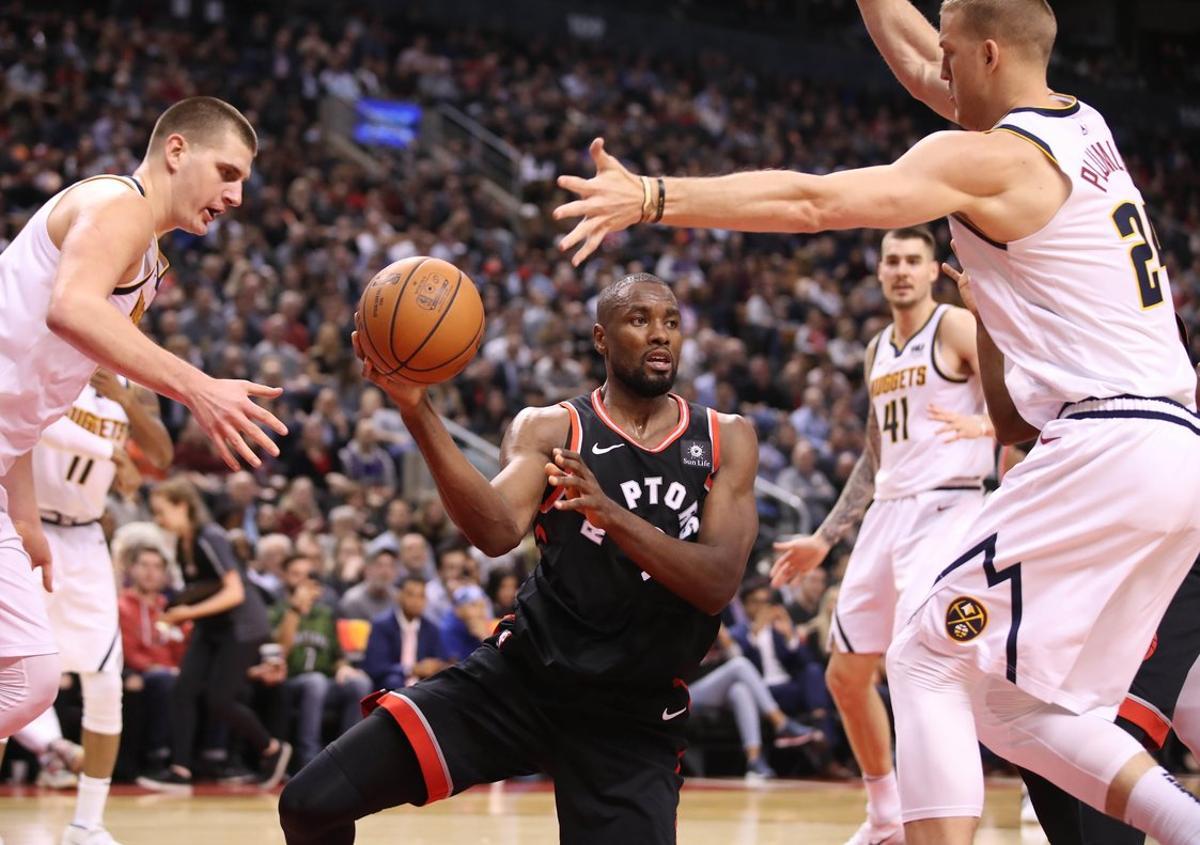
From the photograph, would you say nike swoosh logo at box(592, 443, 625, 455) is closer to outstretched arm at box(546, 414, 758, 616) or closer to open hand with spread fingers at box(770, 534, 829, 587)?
outstretched arm at box(546, 414, 758, 616)

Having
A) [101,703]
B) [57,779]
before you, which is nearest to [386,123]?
[57,779]

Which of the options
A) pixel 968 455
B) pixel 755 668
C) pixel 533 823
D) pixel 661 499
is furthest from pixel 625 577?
pixel 755 668

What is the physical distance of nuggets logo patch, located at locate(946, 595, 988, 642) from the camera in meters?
3.62

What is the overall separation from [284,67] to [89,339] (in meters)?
16.8

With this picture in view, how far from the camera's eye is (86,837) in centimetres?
596

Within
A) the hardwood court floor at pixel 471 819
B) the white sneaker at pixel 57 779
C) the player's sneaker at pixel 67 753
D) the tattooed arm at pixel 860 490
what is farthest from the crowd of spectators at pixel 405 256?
the tattooed arm at pixel 860 490

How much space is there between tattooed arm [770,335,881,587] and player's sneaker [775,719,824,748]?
4015 mm

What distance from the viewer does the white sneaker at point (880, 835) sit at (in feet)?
19.4

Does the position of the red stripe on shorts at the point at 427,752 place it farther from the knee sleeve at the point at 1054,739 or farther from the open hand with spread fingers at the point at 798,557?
the open hand with spread fingers at the point at 798,557

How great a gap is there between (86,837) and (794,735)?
224 inches

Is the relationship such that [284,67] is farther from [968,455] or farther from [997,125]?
[997,125]

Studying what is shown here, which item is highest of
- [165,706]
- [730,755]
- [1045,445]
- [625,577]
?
[1045,445]

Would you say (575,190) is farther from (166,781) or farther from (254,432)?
(166,781)

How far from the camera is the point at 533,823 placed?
7117mm
